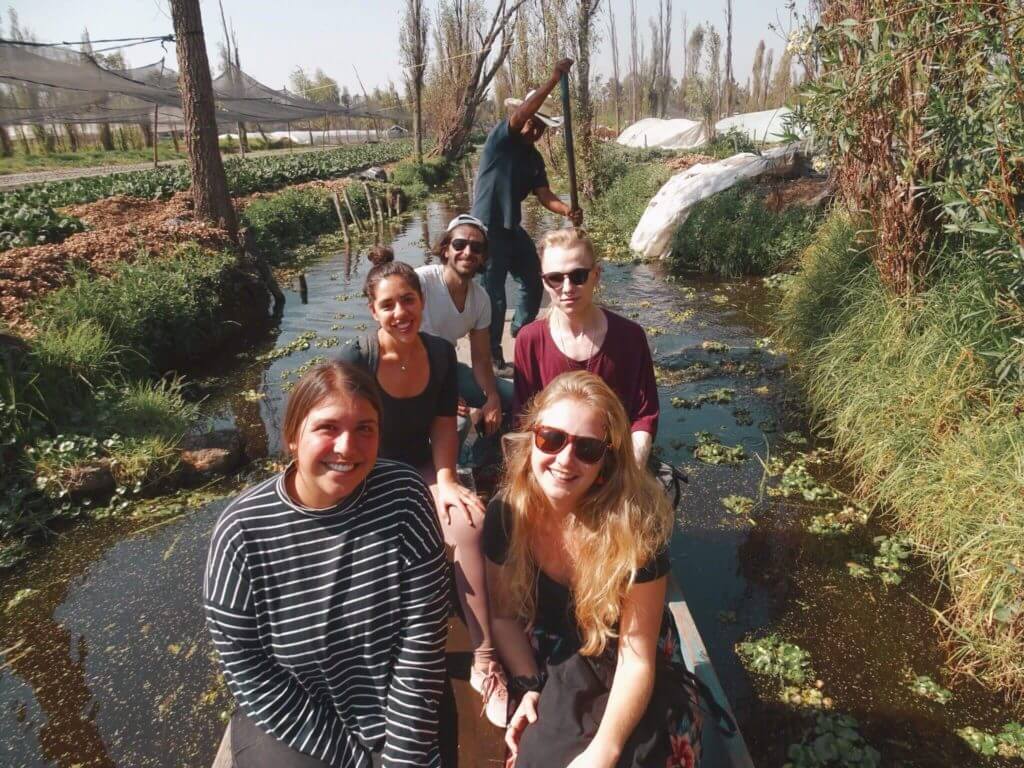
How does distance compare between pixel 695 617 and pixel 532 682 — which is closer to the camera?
pixel 532 682

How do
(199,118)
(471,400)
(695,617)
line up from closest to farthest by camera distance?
(695,617), (471,400), (199,118)

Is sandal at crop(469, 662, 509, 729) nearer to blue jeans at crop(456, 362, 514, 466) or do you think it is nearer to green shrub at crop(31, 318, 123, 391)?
blue jeans at crop(456, 362, 514, 466)

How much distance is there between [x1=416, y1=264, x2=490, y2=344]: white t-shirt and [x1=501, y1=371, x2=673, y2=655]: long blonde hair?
5.66ft

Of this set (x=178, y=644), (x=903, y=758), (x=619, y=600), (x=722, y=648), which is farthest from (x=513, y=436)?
(x=178, y=644)

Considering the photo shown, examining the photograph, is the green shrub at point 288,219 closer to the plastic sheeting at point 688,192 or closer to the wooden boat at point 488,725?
the plastic sheeting at point 688,192

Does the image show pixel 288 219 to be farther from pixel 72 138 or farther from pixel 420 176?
pixel 72 138

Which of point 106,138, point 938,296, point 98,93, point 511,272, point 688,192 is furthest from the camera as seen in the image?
point 106,138

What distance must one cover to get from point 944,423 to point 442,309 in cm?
272

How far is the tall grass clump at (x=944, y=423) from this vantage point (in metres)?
2.49

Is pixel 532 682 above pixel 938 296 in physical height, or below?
below

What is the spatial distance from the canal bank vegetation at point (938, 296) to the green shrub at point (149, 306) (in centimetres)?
555

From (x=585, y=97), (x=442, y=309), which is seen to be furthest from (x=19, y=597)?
(x=585, y=97)

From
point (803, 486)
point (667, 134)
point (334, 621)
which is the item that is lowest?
point (803, 486)

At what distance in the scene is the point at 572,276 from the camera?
2533 millimetres
